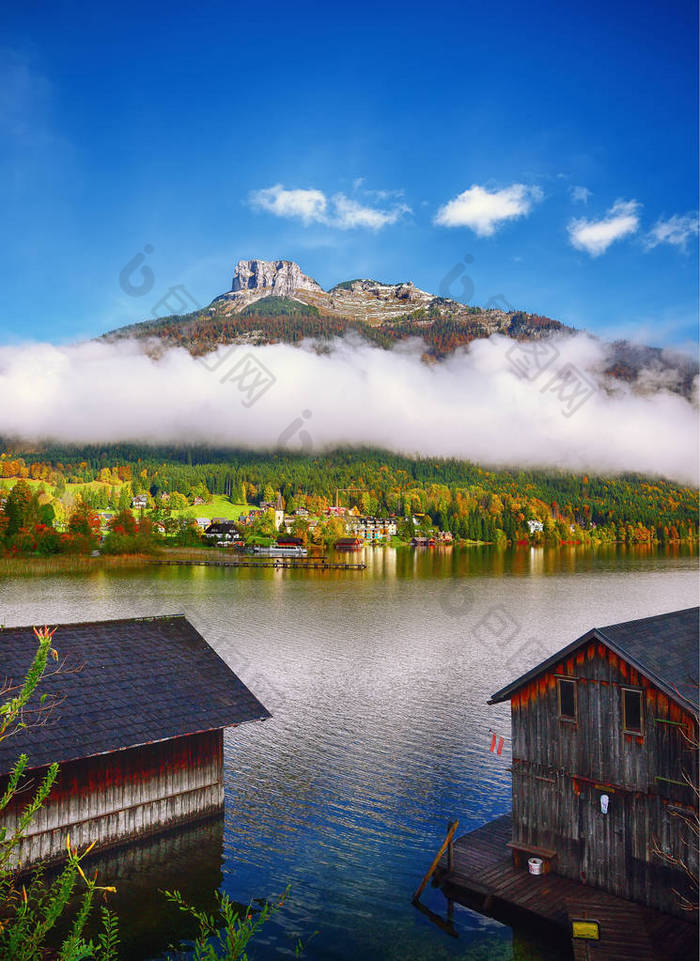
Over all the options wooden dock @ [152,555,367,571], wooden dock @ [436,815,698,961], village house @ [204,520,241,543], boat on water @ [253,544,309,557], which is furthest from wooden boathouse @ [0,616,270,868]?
village house @ [204,520,241,543]

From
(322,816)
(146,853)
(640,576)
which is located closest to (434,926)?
(322,816)

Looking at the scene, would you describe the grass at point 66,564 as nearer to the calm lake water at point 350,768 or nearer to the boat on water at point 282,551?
the boat on water at point 282,551

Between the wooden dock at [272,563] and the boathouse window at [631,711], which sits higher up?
the boathouse window at [631,711]

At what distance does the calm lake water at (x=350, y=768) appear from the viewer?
18.8 metres

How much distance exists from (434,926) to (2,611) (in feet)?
222

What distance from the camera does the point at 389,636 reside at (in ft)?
199

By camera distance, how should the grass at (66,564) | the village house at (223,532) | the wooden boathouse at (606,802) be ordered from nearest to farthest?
1. the wooden boathouse at (606,802)
2. the grass at (66,564)
3. the village house at (223,532)

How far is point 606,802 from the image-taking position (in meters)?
18.5

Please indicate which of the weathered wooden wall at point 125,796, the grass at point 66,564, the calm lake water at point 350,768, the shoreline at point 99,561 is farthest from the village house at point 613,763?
the grass at point 66,564

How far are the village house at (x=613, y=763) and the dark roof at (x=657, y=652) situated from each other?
0.04m

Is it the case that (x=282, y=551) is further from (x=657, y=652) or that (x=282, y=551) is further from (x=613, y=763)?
(x=613, y=763)

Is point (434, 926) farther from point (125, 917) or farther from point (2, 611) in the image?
point (2, 611)

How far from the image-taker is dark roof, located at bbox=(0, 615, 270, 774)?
1973 centimetres

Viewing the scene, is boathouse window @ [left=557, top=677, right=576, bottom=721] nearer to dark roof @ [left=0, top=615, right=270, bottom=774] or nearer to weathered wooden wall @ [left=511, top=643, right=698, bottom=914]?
weathered wooden wall @ [left=511, top=643, right=698, bottom=914]
